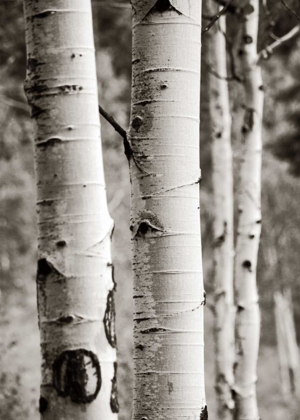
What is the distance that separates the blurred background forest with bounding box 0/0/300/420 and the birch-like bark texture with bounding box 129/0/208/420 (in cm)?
996

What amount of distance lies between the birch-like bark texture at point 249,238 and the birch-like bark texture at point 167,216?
364cm

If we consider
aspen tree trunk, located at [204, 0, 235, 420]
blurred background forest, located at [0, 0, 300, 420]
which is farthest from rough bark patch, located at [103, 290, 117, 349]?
blurred background forest, located at [0, 0, 300, 420]

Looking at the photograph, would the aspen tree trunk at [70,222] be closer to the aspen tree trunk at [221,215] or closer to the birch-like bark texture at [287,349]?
the aspen tree trunk at [221,215]

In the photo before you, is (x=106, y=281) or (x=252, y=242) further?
(x=252, y=242)

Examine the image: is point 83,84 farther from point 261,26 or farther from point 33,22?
point 261,26

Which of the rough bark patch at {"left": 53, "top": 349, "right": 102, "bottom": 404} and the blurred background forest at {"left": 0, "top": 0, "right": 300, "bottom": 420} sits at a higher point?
the blurred background forest at {"left": 0, "top": 0, "right": 300, "bottom": 420}

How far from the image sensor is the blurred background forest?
12.8m

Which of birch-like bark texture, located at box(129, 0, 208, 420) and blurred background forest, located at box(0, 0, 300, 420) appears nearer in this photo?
birch-like bark texture, located at box(129, 0, 208, 420)

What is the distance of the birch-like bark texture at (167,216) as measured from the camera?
1703 millimetres

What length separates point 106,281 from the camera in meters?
1.79

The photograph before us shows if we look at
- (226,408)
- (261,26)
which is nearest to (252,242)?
(226,408)

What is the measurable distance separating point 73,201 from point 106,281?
0.25 metres

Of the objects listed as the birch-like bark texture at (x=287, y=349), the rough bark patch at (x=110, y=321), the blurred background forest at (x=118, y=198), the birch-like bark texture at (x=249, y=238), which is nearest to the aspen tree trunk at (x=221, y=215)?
the birch-like bark texture at (x=249, y=238)

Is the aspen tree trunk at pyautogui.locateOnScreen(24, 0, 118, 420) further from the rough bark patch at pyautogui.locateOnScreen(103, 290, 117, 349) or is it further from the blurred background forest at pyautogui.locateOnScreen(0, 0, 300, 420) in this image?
the blurred background forest at pyautogui.locateOnScreen(0, 0, 300, 420)
